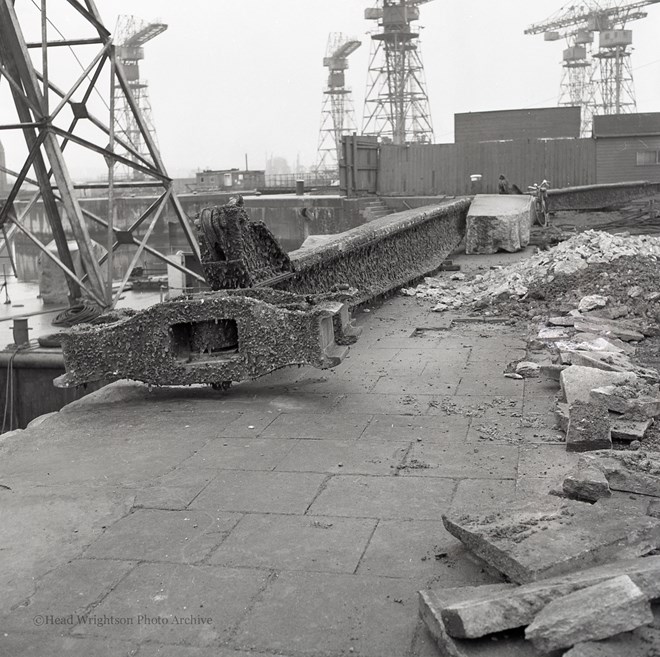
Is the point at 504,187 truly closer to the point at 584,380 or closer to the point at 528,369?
the point at 528,369

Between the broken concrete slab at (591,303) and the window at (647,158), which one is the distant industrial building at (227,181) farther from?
the broken concrete slab at (591,303)

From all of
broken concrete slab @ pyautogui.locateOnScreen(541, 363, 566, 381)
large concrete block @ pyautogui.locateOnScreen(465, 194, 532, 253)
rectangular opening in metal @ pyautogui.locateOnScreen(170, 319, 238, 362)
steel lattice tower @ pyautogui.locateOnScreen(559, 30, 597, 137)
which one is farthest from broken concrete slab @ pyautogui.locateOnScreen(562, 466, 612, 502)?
steel lattice tower @ pyautogui.locateOnScreen(559, 30, 597, 137)

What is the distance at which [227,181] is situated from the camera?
53906 millimetres

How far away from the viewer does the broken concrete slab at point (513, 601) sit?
2.47m

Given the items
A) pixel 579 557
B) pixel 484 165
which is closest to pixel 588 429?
pixel 579 557

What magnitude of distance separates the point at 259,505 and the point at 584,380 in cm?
233

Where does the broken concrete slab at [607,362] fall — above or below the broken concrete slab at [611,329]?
above

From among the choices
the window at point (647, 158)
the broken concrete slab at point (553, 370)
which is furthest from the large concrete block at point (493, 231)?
the window at point (647, 158)

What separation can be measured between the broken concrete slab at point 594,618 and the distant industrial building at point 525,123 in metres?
35.7

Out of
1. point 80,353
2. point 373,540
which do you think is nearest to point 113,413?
point 80,353

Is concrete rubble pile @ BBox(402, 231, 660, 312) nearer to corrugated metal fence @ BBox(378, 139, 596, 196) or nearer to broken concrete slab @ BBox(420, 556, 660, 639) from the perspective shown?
broken concrete slab @ BBox(420, 556, 660, 639)

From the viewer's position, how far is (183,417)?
17.6 ft

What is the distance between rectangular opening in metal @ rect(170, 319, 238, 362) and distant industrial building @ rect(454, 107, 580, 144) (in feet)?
107

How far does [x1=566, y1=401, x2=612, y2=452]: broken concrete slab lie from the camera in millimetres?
4289
